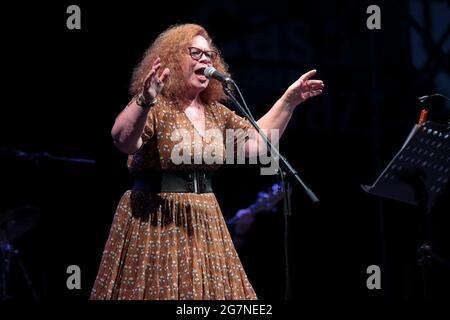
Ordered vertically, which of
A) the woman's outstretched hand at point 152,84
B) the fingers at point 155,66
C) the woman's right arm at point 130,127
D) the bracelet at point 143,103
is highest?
the fingers at point 155,66

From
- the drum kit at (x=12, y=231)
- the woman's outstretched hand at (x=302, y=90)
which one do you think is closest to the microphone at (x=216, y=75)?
the woman's outstretched hand at (x=302, y=90)

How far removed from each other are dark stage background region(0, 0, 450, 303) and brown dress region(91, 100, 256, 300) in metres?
1.93

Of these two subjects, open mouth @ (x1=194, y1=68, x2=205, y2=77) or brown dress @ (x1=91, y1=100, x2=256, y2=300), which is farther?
open mouth @ (x1=194, y1=68, x2=205, y2=77)

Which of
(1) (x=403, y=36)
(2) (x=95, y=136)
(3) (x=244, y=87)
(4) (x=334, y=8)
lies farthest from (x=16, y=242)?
(1) (x=403, y=36)

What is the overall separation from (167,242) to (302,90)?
3.00ft

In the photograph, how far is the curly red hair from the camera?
8.31ft

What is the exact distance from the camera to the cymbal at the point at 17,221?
14.2 ft

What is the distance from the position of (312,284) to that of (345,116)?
1.55 metres

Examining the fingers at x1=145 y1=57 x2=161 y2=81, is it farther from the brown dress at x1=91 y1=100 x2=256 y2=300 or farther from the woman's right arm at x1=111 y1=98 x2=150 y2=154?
the brown dress at x1=91 y1=100 x2=256 y2=300

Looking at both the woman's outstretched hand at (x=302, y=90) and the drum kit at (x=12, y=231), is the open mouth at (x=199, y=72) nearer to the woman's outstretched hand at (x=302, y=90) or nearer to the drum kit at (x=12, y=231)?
the woman's outstretched hand at (x=302, y=90)

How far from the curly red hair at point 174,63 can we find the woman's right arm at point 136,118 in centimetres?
37

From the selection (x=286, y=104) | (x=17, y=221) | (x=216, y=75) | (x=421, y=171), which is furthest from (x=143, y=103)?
(x=17, y=221)

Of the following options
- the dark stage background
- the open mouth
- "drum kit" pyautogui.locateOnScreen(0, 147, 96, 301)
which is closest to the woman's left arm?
the open mouth

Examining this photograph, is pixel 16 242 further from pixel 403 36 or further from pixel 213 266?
pixel 403 36
